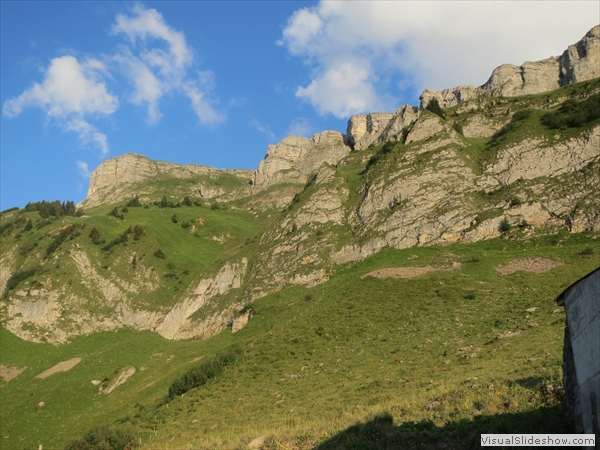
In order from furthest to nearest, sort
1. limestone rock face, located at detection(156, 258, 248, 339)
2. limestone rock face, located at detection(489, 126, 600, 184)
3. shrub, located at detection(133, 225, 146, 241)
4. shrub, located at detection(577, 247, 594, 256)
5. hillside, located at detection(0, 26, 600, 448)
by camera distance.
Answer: shrub, located at detection(133, 225, 146, 241), limestone rock face, located at detection(156, 258, 248, 339), limestone rock face, located at detection(489, 126, 600, 184), shrub, located at detection(577, 247, 594, 256), hillside, located at detection(0, 26, 600, 448)

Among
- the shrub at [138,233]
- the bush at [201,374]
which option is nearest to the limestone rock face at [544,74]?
the shrub at [138,233]

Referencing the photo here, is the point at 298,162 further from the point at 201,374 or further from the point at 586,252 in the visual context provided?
the point at 201,374

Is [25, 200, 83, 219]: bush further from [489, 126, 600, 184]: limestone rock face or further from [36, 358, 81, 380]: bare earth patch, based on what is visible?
[489, 126, 600, 184]: limestone rock face

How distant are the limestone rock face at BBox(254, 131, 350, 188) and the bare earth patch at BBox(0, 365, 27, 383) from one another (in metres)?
123

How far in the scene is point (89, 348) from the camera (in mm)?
59875

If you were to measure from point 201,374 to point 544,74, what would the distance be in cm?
15535

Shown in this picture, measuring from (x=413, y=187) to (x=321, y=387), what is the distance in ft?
146

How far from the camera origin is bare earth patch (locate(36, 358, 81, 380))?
52.2m

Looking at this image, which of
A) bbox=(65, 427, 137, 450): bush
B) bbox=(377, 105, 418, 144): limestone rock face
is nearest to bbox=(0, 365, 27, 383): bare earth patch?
bbox=(65, 427, 137, 450): bush

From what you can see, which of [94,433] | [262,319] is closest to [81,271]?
[262,319]

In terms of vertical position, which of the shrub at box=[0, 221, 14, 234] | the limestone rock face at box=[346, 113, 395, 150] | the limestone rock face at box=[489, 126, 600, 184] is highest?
the limestone rock face at box=[346, 113, 395, 150]

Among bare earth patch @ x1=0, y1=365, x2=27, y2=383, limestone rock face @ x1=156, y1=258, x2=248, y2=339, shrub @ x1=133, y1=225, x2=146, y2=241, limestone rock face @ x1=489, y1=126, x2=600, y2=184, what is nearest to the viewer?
bare earth patch @ x1=0, y1=365, x2=27, y2=383

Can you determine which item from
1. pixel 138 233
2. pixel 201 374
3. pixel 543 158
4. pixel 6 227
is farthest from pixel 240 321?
pixel 6 227

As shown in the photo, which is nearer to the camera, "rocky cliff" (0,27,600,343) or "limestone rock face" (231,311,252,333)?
"limestone rock face" (231,311,252,333)
